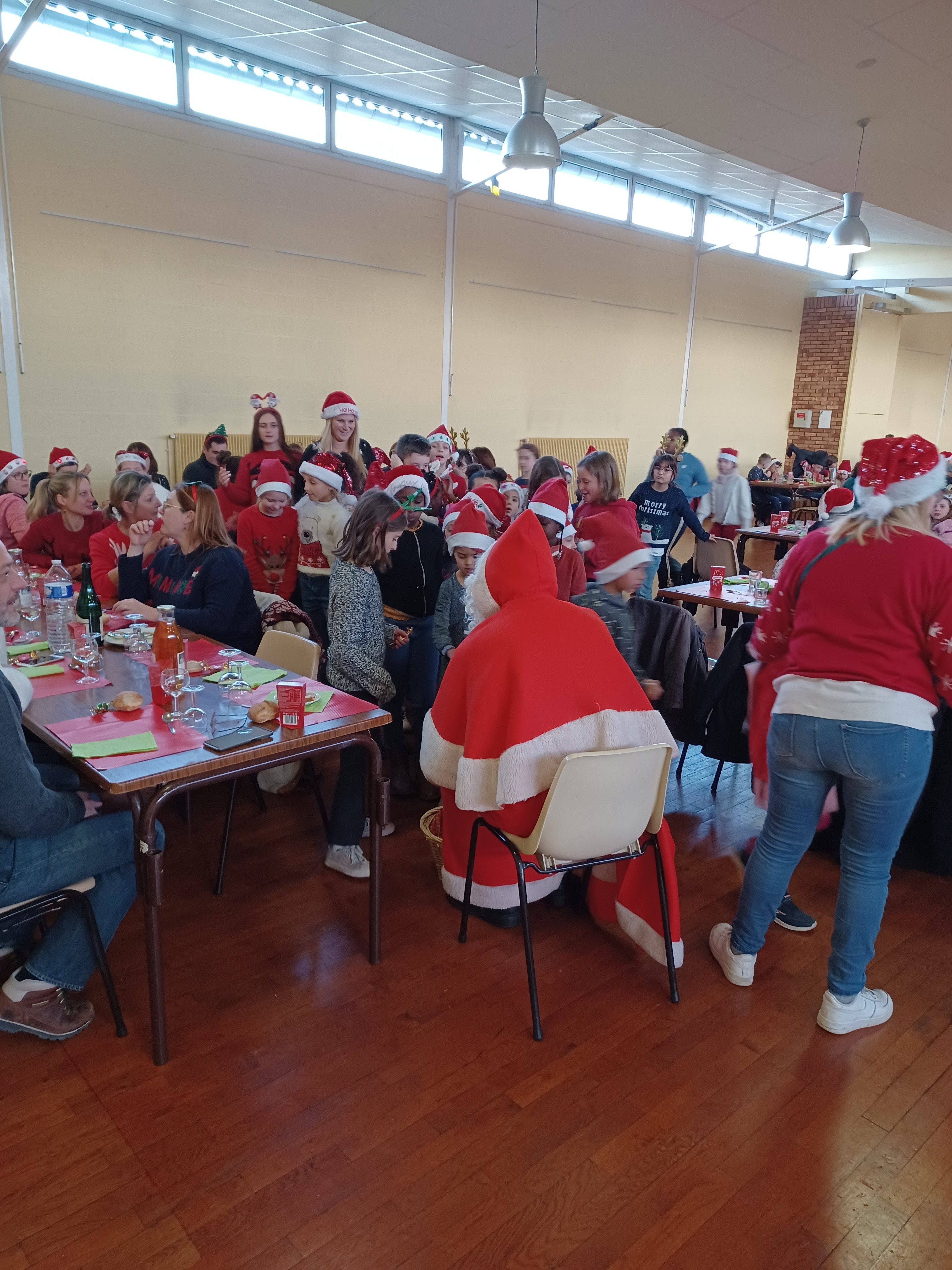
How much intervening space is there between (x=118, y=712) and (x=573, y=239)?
10130 millimetres

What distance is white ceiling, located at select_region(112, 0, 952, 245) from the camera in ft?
14.7

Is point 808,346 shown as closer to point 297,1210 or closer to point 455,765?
point 455,765

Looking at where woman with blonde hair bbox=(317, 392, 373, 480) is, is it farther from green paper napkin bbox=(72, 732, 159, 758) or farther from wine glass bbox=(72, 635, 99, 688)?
green paper napkin bbox=(72, 732, 159, 758)

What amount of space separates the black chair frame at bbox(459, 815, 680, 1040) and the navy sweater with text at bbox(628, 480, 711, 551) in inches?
156

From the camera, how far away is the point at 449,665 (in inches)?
102

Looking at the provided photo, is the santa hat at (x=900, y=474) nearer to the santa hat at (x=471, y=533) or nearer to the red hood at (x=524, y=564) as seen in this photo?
the red hood at (x=524, y=564)

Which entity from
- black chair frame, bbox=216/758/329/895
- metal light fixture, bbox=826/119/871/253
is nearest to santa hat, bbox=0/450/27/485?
black chair frame, bbox=216/758/329/895

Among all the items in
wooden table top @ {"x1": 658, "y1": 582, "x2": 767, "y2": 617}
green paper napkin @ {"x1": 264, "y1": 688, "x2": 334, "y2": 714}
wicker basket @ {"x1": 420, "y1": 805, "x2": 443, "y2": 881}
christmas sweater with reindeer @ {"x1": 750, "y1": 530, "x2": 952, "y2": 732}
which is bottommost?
wicker basket @ {"x1": 420, "y1": 805, "x2": 443, "y2": 881}

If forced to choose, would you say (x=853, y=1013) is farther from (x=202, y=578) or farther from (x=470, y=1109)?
(x=202, y=578)

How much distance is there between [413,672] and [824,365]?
13.8 meters

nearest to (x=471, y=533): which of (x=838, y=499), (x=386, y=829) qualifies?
(x=386, y=829)

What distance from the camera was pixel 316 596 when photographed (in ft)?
13.9

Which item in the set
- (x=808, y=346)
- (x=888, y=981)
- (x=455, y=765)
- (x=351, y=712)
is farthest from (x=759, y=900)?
(x=808, y=346)

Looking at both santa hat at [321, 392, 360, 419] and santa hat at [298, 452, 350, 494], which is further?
santa hat at [321, 392, 360, 419]
